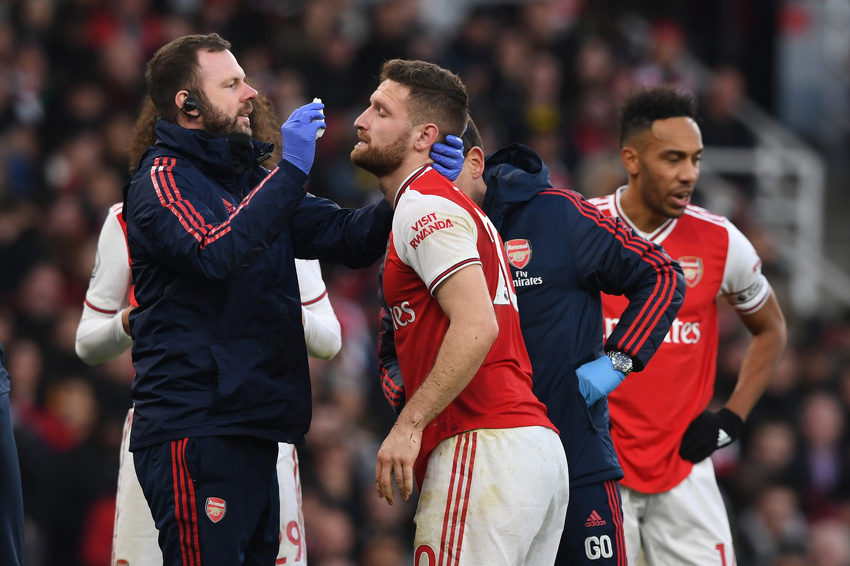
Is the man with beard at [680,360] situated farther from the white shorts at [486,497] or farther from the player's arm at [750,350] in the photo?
the white shorts at [486,497]

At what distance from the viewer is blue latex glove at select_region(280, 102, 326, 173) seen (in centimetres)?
386

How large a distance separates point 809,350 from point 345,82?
16.5ft

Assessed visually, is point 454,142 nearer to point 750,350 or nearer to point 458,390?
point 458,390

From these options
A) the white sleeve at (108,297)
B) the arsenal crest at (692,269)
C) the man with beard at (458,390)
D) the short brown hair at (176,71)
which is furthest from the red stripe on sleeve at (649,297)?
the white sleeve at (108,297)

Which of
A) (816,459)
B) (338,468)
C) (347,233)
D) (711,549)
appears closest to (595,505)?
(711,549)

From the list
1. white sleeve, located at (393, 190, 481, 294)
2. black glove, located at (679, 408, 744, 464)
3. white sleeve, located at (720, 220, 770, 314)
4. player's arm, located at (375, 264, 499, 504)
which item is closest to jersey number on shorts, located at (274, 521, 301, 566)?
player's arm, located at (375, 264, 499, 504)

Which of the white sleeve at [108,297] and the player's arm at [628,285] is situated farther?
the white sleeve at [108,297]

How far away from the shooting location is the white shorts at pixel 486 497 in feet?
12.0

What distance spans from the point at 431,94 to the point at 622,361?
1222 millimetres

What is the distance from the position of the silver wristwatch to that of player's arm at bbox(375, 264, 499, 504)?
2.60ft

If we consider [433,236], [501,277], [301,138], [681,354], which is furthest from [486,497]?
[681,354]

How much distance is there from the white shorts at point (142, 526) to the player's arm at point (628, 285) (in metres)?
1.35

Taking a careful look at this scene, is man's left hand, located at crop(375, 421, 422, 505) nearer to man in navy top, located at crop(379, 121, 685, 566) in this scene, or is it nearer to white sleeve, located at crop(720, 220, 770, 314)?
man in navy top, located at crop(379, 121, 685, 566)

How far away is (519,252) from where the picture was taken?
4340 millimetres
